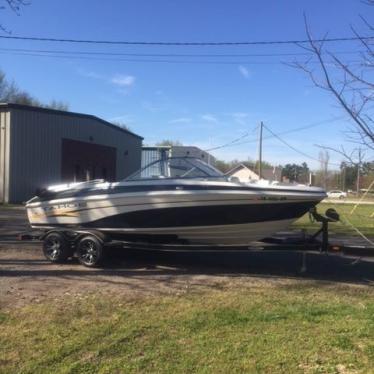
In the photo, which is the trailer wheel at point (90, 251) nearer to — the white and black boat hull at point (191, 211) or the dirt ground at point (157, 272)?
the dirt ground at point (157, 272)

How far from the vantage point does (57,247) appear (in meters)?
9.69

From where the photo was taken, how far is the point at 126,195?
9.23m

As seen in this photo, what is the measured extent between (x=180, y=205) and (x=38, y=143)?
20.7 m

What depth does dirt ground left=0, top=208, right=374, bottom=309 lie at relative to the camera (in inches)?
297

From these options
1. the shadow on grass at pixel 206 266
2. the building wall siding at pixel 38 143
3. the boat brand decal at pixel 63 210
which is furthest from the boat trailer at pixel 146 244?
the building wall siding at pixel 38 143

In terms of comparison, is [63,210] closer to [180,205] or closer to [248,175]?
[180,205]

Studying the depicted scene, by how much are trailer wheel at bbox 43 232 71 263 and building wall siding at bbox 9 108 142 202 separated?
58.0 feet

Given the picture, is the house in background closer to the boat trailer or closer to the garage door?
the boat trailer

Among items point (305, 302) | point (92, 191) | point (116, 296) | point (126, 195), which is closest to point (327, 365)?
point (305, 302)

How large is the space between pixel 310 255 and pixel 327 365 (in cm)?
624

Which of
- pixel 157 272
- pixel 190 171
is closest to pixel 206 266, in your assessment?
pixel 157 272

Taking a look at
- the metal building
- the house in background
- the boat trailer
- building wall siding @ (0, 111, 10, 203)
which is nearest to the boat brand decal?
the boat trailer

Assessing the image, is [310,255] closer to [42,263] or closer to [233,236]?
[233,236]

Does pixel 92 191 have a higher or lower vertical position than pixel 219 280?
higher
